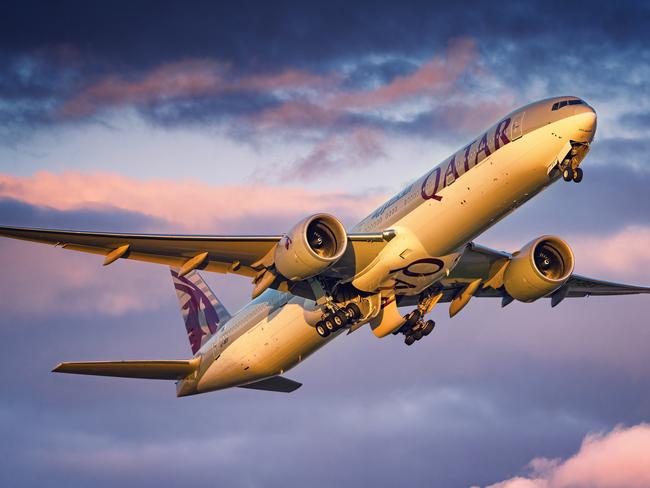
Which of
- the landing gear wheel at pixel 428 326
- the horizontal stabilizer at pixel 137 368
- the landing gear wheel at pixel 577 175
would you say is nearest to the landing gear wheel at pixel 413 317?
the landing gear wheel at pixel 428 326

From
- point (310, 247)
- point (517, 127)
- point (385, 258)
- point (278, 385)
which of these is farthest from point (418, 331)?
point (517, 127)

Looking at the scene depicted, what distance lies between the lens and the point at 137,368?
4525cm

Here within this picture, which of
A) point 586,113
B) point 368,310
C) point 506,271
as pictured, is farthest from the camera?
point 506,271

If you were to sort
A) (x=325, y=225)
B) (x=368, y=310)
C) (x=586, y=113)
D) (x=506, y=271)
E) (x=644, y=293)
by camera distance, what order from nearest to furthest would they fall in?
(x=586, y=113) < (x=325, y=225) < (x=368, y=310) < (x=506, y=271) < (x=644, y=293)

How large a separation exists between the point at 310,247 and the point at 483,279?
36.2 feet

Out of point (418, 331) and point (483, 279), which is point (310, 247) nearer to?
point (418, 331)

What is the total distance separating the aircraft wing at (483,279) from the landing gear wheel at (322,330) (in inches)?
137

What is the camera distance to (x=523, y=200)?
3816cm

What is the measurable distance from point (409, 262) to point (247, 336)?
27.7ft

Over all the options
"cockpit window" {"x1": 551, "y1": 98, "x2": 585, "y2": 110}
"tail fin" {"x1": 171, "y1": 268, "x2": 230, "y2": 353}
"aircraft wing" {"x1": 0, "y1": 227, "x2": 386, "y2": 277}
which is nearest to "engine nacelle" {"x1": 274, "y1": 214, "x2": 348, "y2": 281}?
"aircraft wing" {"x1": 0, "y1": 227, "x2": 386, "y2": 277}

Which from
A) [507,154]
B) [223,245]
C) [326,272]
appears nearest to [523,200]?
[507,154]

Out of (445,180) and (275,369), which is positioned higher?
(445,180)

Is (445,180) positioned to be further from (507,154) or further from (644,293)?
(644,293)

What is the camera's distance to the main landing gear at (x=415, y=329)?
45.2m
